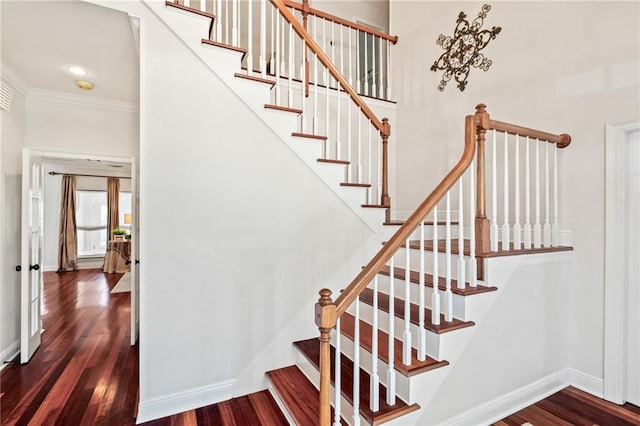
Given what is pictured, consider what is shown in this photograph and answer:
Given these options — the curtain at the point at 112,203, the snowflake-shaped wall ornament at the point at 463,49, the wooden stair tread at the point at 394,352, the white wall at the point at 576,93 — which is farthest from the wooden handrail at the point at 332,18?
the curtain at the point at 112,203

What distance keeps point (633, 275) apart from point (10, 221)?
18.0 ft

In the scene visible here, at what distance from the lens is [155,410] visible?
6.90ft

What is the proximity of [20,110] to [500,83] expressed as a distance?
5.08 meters

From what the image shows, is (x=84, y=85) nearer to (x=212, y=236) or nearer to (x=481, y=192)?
(x=212, y=236)

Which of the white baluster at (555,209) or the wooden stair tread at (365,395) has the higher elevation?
the white baluster at (555,209)

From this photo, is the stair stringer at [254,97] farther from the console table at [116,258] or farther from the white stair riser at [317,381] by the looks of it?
the console table at [116,258]

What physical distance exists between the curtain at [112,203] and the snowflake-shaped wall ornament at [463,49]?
8656 mm

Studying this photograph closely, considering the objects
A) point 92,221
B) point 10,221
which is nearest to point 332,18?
point 10,221

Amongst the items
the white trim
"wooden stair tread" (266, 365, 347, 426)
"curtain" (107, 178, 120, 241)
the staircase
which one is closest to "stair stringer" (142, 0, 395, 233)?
the staircase

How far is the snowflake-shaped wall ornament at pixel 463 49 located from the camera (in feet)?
10.2

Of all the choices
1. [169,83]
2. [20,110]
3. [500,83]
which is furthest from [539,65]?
[20,110]

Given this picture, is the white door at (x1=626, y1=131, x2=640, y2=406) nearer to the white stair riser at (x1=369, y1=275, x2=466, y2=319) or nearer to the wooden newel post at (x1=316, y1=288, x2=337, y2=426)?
the white stair riser at (x1=369, y1=275, x2=466, y2=319)

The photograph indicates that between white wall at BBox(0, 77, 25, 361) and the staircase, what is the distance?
7.45 feet

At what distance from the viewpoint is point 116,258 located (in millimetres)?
7609
